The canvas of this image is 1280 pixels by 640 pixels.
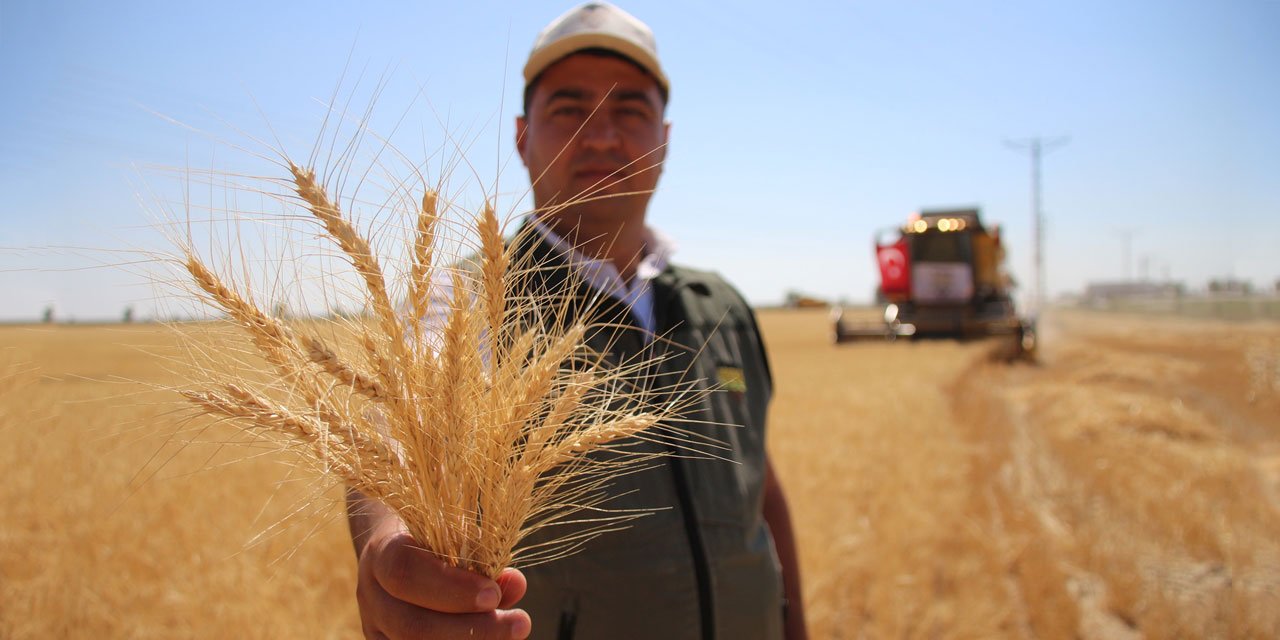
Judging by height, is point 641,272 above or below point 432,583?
above

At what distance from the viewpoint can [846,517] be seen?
4.20m

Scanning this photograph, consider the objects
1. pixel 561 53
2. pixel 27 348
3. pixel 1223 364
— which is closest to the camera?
pixel 27 348

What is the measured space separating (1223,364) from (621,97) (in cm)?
1807

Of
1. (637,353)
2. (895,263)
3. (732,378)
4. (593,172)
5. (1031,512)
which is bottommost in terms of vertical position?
(1031,512)

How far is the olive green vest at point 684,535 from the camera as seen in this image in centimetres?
123

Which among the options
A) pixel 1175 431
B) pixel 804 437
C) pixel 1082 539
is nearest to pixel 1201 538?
pixel 1082 539

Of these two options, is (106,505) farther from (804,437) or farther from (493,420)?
(804,437)

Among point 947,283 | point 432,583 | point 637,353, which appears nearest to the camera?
point 432,583

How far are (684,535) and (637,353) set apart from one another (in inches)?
21.1

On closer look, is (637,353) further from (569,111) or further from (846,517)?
(846,517)

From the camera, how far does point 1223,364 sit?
46.5ft

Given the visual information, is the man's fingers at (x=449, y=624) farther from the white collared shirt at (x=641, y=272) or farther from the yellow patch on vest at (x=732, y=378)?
the yellow patch on vest at (x=732, y=378)

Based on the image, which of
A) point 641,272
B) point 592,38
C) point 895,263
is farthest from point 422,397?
point 895,263

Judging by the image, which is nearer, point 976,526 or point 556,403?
point 556,403
